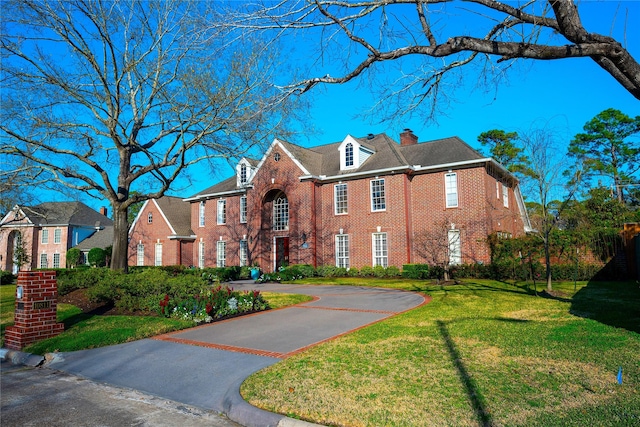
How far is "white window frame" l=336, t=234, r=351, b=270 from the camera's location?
84.4 ft

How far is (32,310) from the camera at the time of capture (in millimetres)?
8539

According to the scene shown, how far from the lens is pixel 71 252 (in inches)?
1727

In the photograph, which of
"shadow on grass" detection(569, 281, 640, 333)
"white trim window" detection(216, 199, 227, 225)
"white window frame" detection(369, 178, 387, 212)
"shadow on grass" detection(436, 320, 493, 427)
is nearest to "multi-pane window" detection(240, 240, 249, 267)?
"white trim window" detection(216, 199, 227, 225)

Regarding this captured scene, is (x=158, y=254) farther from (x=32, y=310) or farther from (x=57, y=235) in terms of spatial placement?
Result: (x=32, y=310)

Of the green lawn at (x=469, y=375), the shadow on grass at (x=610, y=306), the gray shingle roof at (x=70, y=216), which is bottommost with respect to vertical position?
the green lawn at (x=469, y=375)

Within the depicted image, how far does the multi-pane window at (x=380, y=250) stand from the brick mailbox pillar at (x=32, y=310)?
1805 centimetres

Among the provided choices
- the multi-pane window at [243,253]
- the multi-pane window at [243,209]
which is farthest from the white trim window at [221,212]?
the multi-pane window at [243,253]

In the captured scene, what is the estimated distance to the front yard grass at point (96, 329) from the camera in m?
8.26

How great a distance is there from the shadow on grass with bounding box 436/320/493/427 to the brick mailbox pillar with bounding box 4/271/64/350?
782 cm

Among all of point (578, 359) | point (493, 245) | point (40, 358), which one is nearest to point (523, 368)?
point (578, 359)

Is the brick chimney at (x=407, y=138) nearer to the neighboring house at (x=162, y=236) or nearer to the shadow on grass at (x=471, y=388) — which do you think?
the neighboring house at (x=162, y=236)

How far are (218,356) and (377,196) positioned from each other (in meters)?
18.4

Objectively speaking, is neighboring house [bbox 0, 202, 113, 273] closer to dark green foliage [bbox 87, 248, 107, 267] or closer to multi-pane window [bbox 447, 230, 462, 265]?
dark green foliage [bbox 87, 248, 107, 267]

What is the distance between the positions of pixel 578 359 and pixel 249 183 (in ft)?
81.7
